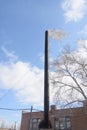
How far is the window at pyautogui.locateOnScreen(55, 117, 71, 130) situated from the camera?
124 feet

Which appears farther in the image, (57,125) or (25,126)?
(25,126)

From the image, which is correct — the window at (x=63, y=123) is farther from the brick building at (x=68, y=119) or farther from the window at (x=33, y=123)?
the window at (x=33, y=123)

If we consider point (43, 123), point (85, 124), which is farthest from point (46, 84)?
point (85, 124)

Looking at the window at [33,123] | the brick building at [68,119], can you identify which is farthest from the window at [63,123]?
the window at [33,123]

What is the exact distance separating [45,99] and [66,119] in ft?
93.2

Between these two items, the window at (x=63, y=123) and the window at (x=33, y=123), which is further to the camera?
the window at (x=33, y=123)

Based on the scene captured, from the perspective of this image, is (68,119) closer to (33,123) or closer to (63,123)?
(63,123)

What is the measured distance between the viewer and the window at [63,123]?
37719 millimetres

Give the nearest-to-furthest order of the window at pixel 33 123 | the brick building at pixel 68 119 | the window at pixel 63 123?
the brick building at pixel 68 119 → the window at pixel 63 123 → the window at pixel 33 123

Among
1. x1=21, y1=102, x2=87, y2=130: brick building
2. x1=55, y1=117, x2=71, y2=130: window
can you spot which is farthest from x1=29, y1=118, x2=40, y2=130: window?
x1=55, y1=117, x2=71, y2=130: window

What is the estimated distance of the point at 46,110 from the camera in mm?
10773

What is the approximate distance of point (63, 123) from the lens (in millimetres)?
38281

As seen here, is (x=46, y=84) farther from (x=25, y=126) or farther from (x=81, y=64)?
(x=25, y=126)

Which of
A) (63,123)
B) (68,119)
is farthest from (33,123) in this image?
(68,119)
